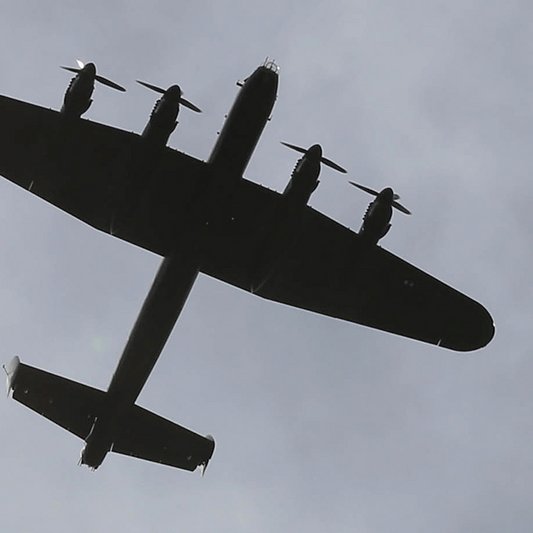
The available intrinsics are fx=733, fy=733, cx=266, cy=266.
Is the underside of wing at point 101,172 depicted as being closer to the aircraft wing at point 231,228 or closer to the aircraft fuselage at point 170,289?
the aircraft wing at point 231,228

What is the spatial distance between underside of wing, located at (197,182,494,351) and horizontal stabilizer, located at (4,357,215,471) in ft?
21.4

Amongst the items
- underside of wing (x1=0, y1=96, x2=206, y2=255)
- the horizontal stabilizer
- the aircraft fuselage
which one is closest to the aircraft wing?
underside of wing (x1=0, y1=96, x2=206, y2=255)

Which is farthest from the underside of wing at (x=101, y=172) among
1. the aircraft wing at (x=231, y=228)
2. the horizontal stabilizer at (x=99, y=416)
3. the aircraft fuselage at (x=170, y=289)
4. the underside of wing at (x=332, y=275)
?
the horizontal stabilizer at (x=99, y=416)

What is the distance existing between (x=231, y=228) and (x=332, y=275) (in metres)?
4.85

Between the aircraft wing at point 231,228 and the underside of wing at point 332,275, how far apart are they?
1.6 inches

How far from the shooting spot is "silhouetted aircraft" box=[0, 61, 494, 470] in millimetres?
25500

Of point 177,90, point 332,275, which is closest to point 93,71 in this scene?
point 177,90

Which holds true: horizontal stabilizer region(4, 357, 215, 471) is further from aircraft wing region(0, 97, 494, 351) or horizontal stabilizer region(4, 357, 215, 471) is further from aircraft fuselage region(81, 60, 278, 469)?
aircraft wing region(0, 97, 494, 351)

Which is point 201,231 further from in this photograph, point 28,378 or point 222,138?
point 28,378

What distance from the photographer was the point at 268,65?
945 inches

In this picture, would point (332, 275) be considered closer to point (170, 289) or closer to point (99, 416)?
point (170, 289)

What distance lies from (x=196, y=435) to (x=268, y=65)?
15.0 metres

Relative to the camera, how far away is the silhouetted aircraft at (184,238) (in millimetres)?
25500

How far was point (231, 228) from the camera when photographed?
27.5 metres
